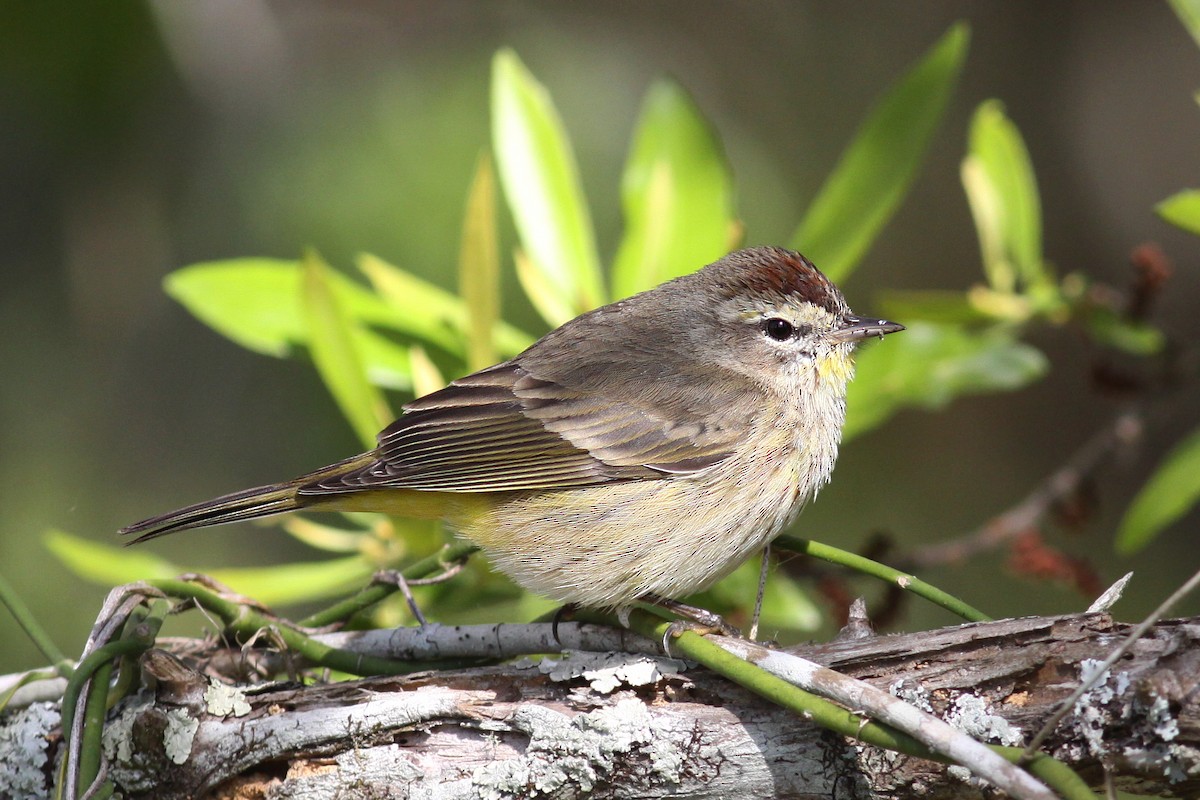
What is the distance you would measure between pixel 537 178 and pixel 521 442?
90cm

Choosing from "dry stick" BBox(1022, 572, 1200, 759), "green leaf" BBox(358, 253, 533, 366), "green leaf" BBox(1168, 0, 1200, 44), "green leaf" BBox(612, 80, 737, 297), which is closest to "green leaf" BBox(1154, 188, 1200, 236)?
"green leaf" BBox(1168, 0, 1200, 44)

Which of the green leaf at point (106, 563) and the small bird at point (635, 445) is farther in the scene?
the green leaf at point (106, 563)

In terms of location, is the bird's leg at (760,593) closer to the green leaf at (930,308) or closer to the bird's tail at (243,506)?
the green leaf at (930,308)

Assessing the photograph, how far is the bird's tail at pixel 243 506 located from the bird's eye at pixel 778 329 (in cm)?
132

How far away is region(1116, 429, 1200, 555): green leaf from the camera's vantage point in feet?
9.94

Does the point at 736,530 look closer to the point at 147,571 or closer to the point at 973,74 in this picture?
the point at 147,571

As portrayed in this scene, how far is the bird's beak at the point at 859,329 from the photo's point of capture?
3303 mm

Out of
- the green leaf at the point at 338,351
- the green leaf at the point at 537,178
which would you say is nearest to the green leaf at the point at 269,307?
the green leaf at the point at 338,351

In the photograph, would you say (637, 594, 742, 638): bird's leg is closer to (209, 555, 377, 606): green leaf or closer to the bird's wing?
the bird's wing

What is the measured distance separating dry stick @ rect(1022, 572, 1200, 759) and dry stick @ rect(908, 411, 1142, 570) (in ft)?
6.14

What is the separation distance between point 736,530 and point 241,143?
404 cm

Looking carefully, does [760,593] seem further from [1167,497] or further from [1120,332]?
[1120,332]

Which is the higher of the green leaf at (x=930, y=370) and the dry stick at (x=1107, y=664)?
the green leaf at (x=930, y=370)

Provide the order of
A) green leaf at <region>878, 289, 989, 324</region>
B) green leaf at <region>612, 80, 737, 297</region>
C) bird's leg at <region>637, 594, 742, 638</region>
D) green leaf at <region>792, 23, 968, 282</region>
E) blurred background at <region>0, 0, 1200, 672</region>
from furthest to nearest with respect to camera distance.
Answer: blurred background at <region>0, 0, 1200, 672</region>, green leaf at <region>612, 80, 737, 297</region>, green leaf at <region>878, 289, 989, 324</region>, green leaf at <region>792, 23, 968, 282</region>, bird's leg at <region>637, 594, 742, 638</region>
